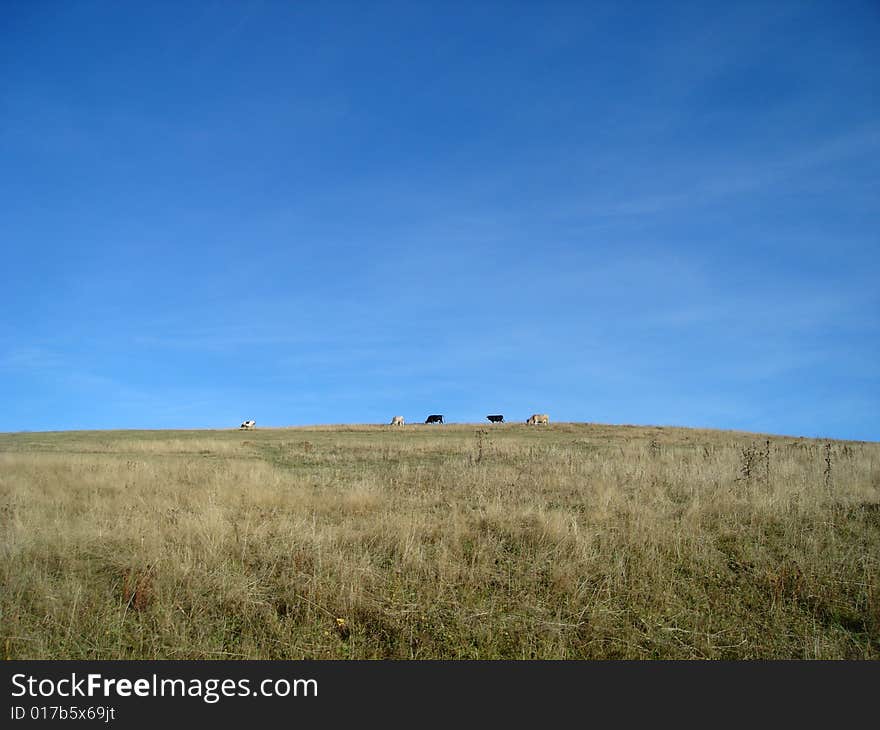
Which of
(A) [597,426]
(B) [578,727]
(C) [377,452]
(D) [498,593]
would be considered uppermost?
(A) [597,426]

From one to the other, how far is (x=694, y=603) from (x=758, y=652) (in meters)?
1.04

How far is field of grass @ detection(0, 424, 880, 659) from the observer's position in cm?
691

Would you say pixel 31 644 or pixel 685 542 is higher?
pixel 685 542

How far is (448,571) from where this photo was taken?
325 inches

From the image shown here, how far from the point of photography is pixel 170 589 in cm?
777

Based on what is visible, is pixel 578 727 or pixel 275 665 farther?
pixel 275 665

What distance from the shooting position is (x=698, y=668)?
6516 millimetres

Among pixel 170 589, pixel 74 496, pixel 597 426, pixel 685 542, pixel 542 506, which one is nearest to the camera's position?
pixel 170 589

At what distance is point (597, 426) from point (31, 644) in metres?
44.0

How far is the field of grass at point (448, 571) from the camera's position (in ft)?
22.7

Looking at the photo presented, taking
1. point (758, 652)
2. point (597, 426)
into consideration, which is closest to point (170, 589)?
point (758, 652)

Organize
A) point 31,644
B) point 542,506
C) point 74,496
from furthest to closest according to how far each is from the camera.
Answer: point 74,496 < point 542,506 < point 31,644

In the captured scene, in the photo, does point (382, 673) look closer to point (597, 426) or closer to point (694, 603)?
point (694, 603)

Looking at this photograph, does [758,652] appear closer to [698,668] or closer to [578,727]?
Result: [698,668]
